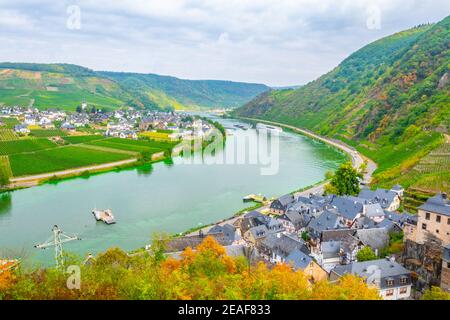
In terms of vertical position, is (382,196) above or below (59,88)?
below

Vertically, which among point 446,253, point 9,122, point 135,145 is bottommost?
point 446,253

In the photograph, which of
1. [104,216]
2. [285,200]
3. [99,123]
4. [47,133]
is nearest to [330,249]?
[285,200]

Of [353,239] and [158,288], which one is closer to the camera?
[158,288]

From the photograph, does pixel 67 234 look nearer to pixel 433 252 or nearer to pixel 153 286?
pixel 153 286

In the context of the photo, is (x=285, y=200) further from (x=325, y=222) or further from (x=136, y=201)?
(x=136, y=201)

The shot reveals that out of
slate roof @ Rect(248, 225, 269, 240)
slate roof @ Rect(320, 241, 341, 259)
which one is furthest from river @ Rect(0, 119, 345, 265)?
slate roof @ Rect(320, 241, 341, 259)

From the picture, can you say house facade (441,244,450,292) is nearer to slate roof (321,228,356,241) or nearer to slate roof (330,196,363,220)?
slate roof (321,228,356,241)

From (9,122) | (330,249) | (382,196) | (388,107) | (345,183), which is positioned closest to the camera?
(330,249)
